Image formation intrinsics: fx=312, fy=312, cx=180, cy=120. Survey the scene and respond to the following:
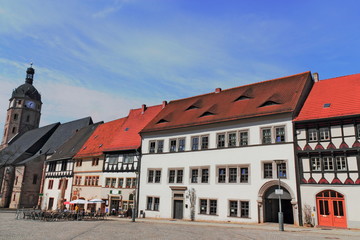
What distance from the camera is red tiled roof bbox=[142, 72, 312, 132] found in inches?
1078

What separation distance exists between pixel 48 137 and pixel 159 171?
4474 cm

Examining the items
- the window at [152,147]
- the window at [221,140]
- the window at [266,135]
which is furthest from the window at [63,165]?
Answer: the window at [266,135]

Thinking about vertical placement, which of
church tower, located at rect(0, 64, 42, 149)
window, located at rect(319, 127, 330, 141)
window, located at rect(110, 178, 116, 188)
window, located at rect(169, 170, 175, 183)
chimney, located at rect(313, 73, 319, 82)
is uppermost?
church tower, located at rect(0, 64, 42, 149)

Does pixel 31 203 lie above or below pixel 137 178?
below

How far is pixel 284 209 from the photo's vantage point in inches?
1040

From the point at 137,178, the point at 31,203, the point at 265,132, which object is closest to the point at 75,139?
the point at 31,203

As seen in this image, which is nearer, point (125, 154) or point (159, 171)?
point (159, 171)

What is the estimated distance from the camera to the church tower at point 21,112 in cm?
8281

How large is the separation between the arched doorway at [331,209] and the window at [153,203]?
16.0 m

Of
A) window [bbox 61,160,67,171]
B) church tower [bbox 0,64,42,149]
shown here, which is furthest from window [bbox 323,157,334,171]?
church tower [bbox 0,64,42,149]

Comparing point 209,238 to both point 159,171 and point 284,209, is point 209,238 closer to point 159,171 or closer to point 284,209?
point 284,209

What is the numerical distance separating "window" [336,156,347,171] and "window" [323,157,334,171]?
37 centimetres

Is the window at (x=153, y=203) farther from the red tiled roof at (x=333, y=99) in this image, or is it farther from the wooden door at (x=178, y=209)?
the red tiled roof at (x=333, y=99)

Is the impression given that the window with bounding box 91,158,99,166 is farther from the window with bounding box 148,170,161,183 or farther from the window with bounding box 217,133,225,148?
the window with bounding box 217,133,225,148
